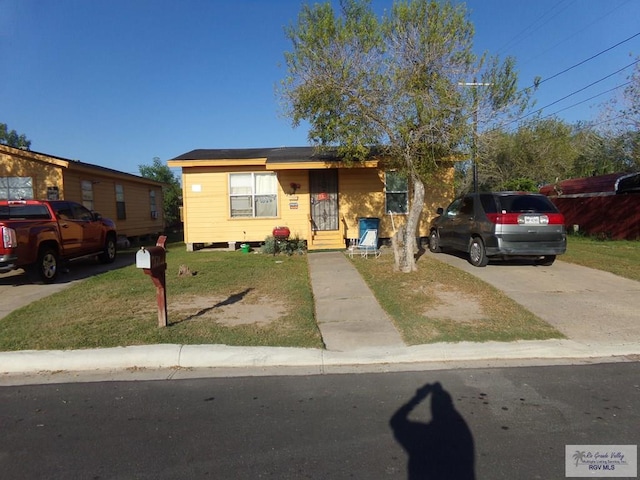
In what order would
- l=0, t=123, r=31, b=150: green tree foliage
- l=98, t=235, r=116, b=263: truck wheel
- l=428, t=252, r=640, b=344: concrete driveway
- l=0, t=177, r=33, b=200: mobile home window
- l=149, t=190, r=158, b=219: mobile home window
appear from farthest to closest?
l=0, t=123, r=31, b=150: green tree foliage
l=149, t=190, r=158, b=219: mobile home window
l=0, t=177, r=33, b=200: mobile home window
l=98, t=235, r=116, b=263: truck wheel
l=428, t=252, r=640, b=344: concrete driveway

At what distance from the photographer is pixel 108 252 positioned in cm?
1346

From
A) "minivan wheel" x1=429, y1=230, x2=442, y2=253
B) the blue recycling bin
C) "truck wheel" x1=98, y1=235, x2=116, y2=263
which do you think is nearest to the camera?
"minivan wheel" x1=429, y1=230, x2=442, y2=253

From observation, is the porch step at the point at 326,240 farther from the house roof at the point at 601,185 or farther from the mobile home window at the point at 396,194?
the house roof at the point at 601,185

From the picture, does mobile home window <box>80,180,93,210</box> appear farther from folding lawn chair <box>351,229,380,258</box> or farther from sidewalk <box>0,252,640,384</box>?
sidewalk <box>0,252,640,384</box>

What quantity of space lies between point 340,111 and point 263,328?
17.4ft

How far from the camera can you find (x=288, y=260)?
12.7 m

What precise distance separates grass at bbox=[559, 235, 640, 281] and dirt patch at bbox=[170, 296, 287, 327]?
7076mm

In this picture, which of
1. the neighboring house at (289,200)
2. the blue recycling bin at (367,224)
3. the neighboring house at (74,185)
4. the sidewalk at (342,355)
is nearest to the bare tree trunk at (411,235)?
the sidewalk at (342,355)

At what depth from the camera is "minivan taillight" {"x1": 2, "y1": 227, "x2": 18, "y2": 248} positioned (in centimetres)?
883

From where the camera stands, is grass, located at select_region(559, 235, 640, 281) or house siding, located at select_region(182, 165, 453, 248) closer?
grass, located at select_region(559, 235, 640, 281)

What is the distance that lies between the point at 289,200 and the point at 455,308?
8.83 m

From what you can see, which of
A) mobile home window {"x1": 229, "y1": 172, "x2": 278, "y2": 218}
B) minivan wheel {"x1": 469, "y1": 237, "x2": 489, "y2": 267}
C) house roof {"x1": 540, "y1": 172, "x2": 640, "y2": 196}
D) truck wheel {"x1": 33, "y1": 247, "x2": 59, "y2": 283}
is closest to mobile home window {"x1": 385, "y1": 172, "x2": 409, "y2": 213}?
mobile home window {"x1": 229, "y1": 172, "x2": 278, "y2": 218}

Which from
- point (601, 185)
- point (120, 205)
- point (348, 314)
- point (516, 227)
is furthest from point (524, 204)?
point (120, 205)

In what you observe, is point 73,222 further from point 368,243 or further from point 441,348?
point 441,348
